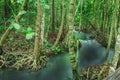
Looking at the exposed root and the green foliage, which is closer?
the green foliage

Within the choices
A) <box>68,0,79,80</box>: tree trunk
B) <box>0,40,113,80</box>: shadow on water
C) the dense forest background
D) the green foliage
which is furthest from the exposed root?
the green foliage

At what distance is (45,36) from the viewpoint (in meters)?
17.9

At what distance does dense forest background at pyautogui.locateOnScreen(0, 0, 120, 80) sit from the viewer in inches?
340

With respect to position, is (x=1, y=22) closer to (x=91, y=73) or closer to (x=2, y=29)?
(x=2, y=29)

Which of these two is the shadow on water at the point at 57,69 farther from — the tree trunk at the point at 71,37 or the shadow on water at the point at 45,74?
the tree trunk at the point at 71,37

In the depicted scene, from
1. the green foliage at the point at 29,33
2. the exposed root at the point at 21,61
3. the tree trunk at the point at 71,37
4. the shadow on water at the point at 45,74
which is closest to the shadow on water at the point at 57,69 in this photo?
the shadow on water at the point at 45,74

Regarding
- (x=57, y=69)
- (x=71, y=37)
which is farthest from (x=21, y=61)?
(x=71, y=37)

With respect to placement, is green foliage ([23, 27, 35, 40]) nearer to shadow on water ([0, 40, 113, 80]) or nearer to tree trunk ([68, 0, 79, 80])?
tree trunk ([68, 0, 79, 80])

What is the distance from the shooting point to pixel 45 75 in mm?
→ 12367

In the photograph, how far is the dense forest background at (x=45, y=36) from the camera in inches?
340

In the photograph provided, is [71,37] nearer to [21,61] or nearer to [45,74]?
[45,74]

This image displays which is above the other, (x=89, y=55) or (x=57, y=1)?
(x=57, y=1)

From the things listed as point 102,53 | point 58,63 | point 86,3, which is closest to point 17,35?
point 58,63

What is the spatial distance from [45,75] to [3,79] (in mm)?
1835
